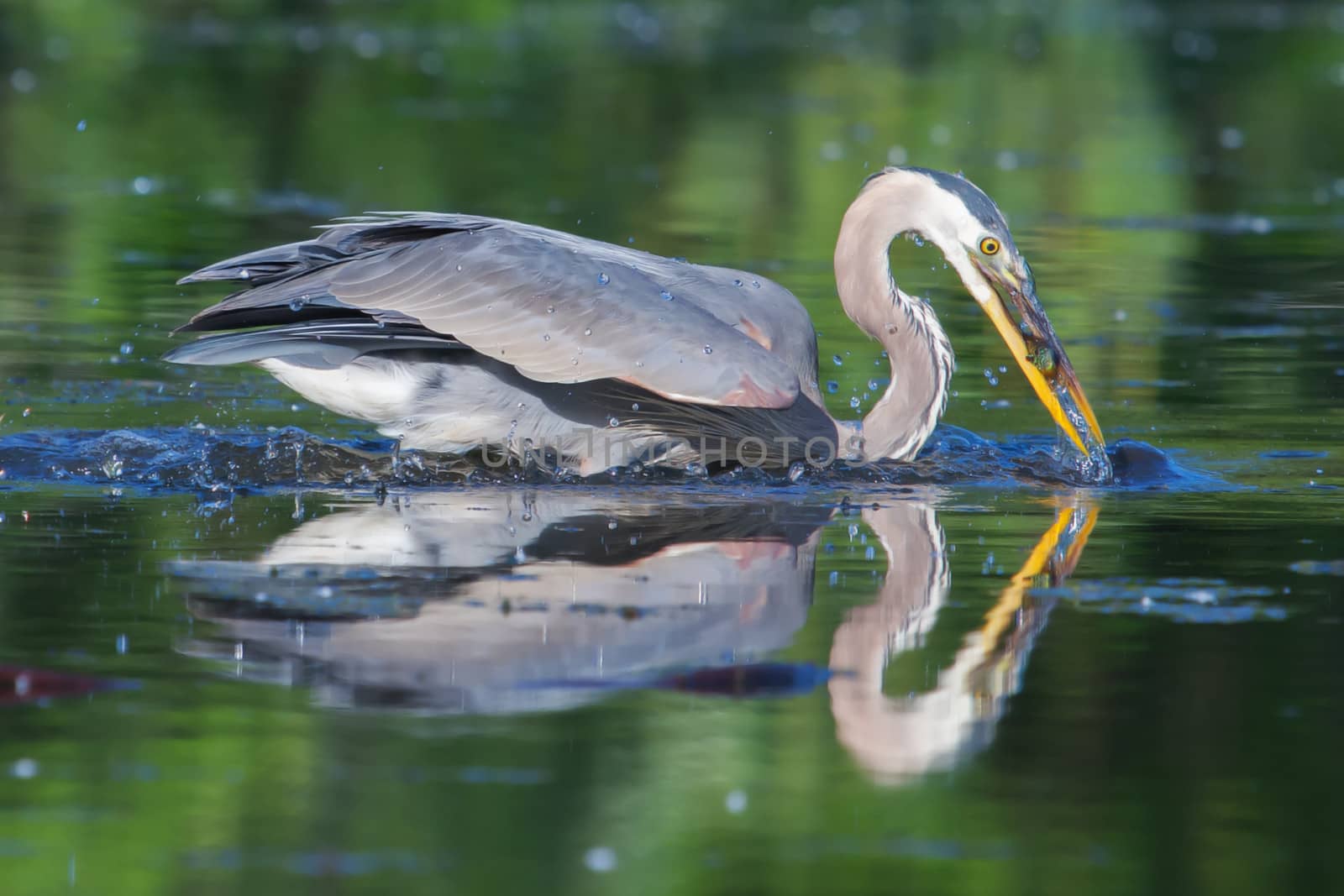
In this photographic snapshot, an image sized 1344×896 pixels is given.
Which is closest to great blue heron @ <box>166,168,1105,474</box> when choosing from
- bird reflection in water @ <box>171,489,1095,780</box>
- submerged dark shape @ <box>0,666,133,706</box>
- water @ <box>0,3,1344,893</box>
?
water @ <box>0,3,1344,893</box>

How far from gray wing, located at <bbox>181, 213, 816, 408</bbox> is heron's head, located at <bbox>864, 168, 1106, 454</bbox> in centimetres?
69

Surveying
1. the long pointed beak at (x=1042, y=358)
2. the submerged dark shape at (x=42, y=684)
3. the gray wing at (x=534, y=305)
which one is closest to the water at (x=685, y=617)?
the submerged dark shape at (x=42, y=684)

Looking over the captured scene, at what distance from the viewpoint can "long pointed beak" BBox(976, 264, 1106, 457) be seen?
7453 mm

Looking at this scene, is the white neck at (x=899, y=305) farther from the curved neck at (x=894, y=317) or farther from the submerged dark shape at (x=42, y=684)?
the submerged dark shape at (x=42, y=684)

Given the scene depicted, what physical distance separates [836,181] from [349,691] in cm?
1151

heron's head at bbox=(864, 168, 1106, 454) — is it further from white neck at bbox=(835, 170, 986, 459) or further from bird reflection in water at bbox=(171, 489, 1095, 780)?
bird reflection in water at bbox=(171, 489, 1095, 780)

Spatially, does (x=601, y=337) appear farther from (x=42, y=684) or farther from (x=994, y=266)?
(x=42, y=684)

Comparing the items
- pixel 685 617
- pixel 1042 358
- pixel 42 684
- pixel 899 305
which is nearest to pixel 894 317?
pixel 899 305

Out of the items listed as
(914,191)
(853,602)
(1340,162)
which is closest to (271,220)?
(914,191)

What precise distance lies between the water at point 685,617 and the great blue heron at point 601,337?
0.77 ft

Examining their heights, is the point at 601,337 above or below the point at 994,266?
below

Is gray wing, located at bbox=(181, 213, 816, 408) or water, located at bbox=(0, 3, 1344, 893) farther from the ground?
gray wing, located at bbox=(181, 213, 816, 408)

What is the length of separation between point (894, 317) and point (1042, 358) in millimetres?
569

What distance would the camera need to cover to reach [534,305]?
7137 mm
